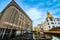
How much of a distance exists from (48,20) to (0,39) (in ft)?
111

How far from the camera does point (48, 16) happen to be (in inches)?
1479

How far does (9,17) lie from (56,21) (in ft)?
103

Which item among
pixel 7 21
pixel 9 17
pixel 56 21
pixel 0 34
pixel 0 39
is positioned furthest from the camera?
pixel 56 21

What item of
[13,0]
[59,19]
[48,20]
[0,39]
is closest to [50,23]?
[48,20]

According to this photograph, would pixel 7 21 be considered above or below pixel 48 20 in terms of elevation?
below

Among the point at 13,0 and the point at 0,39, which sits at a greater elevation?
the point at 13,0

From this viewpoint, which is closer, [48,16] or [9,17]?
[9,17]

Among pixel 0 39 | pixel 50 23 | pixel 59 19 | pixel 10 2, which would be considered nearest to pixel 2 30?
pixel 0 39

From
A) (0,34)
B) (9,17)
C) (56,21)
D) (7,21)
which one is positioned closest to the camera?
(0,34)

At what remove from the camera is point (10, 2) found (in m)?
13.6

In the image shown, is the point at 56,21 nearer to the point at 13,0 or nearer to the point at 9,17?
the point at 13,0

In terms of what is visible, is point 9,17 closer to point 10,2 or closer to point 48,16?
point 10,2

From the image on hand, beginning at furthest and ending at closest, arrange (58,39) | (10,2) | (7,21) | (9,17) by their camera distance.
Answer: (10,2) < (9,17) < (7,21) < (58,39)

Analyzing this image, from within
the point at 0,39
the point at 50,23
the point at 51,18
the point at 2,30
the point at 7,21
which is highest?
the point at 51,18
